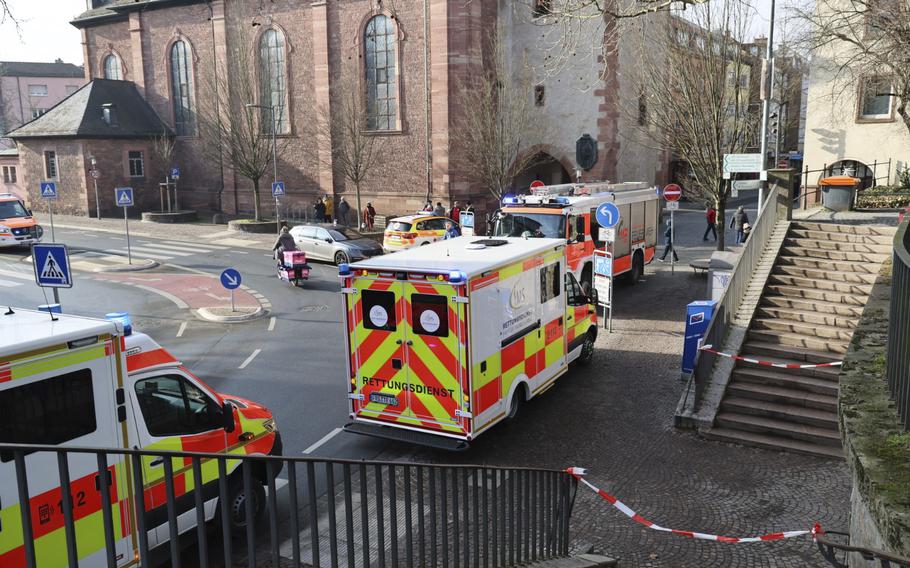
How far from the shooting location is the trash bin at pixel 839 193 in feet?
66.7

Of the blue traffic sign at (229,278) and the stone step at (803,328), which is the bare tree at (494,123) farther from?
the stone step at (803,328)

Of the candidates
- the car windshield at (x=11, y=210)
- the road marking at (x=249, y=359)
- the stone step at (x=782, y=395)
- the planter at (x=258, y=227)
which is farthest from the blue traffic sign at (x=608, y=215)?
the car windshield at (x=11, y=210)

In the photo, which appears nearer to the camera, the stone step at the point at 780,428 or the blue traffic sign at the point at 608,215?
the stone step at the point at 780,428

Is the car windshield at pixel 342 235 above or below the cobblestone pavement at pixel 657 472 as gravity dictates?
above

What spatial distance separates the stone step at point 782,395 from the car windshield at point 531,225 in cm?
761

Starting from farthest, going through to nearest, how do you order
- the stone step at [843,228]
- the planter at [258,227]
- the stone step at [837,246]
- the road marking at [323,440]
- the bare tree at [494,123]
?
the planter at [258,227], the bare tree at [494,123], the stone step at [843,228], the stone step at [837,246], the road marking at [323,440]

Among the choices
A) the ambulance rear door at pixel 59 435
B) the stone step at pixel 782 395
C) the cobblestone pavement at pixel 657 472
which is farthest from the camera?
the stone step at pixel 782 395

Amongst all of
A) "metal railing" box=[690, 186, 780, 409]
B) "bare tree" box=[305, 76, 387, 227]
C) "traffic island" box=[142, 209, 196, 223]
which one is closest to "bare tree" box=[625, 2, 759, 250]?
"metal railing" box=[690, 186, 780, 409]

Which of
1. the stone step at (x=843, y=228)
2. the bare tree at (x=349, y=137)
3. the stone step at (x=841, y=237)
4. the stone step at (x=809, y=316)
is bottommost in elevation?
the stone step at (x=809, y=316)

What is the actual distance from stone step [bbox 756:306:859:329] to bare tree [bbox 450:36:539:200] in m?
20.4

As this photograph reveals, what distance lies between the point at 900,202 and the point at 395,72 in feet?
77.8

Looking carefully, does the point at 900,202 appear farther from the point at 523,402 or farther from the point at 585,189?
the point at 523,402

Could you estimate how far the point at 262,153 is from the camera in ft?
128

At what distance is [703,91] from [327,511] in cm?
2040
